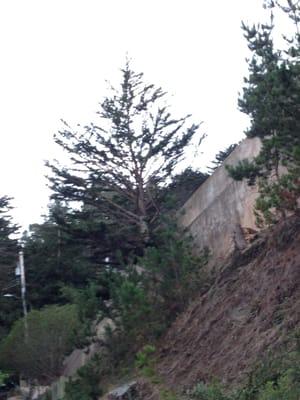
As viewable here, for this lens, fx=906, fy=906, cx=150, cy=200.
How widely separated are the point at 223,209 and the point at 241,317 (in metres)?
5.29

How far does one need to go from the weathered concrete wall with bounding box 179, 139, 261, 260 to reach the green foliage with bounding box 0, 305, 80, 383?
6.57 m

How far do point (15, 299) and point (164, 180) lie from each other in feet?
41.7

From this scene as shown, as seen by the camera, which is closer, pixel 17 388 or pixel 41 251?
pixel 17 388

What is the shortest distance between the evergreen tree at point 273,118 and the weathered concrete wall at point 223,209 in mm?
2660

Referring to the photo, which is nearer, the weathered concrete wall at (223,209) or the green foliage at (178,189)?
the weathered concrete wall at (223,209)

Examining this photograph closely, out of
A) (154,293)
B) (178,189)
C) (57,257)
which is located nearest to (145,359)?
(154,293)

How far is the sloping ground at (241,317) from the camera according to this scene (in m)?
13.8

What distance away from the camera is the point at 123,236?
31.1 meters

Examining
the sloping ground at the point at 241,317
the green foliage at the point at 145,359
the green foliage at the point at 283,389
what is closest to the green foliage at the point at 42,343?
the green foliage at the point at 145,359

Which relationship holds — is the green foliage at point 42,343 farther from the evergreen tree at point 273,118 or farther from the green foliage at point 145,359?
the evergreen tree at point 273,118

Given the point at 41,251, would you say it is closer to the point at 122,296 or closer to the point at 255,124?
the point at 122,296

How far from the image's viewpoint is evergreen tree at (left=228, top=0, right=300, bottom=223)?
13.3m

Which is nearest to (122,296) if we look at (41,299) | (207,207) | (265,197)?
(207,207)

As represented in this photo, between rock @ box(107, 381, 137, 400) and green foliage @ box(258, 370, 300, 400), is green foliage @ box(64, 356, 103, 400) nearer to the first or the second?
rock @ box(107, 381, 137, 400)
